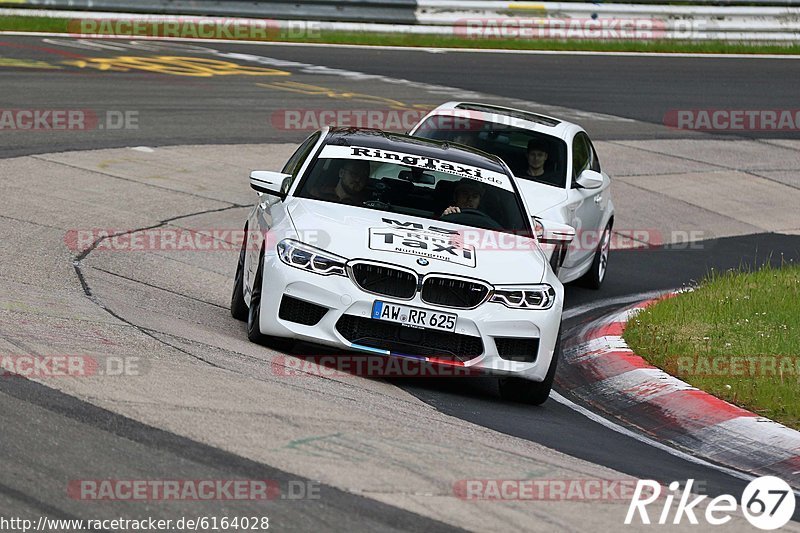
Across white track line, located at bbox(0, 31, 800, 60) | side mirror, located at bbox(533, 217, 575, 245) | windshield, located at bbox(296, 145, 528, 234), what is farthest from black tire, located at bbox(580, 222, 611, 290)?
white track line, located at bbox(0, 31, 800, 60)

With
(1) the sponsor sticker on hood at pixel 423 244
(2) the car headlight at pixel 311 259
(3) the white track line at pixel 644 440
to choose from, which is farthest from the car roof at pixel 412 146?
(3) the white track line at pixel 644 440

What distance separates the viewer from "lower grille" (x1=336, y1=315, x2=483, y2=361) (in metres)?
7.90

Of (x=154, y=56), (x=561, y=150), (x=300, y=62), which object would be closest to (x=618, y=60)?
(x=300, y=62)

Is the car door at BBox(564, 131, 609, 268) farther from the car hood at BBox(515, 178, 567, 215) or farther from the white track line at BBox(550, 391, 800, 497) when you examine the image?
the white track line at BBox(550, 391, 800, 497)

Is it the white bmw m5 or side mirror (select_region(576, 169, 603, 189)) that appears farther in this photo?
side mirror (select_region(576, 169, 603, 189))

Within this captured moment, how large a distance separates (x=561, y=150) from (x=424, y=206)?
3.76 m

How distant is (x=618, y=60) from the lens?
28.7m

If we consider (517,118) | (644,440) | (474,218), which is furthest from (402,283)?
(517,118)

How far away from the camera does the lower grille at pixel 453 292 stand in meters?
7.94

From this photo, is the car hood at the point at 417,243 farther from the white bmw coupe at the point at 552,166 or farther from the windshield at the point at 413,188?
the white bmw coupe at the point at 552,166

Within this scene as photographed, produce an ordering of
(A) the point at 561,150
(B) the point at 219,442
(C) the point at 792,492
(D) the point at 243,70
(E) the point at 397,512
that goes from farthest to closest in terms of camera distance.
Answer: (D) the point at 243,70, (A) the point at 561,150, (C) the point at 792,492, (B) the point at 219,442, (E) the point at 397,512

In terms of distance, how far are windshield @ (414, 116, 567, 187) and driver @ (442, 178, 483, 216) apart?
3.03 metres

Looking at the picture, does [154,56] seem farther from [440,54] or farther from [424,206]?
[424,206]

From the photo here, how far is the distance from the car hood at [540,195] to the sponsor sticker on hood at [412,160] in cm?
211
